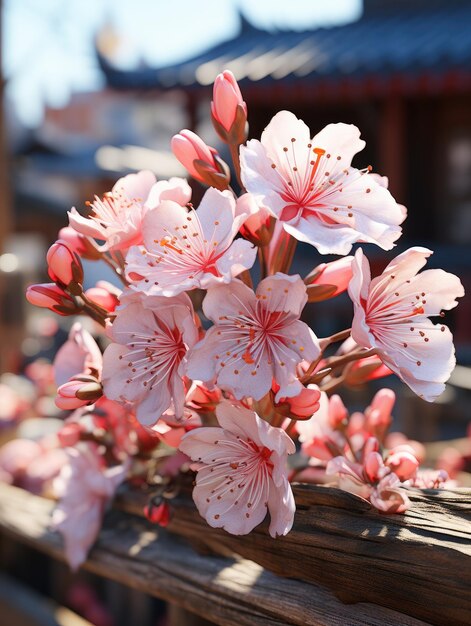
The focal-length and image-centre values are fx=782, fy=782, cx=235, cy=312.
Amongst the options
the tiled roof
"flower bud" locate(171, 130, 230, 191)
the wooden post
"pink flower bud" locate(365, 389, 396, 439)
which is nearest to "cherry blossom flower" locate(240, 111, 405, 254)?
"flower bud" locate(171, 130, 230, 191)

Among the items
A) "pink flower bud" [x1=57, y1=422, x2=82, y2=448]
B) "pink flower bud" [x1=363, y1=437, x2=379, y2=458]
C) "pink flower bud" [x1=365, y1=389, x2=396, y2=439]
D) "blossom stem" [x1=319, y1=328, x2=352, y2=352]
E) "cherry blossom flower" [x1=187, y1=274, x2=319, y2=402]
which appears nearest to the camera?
"cherry blossom flower" [x1=187, y1=274, x2=319, y2=402]

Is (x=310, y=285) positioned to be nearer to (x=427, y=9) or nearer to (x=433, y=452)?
(x=433, y=452)

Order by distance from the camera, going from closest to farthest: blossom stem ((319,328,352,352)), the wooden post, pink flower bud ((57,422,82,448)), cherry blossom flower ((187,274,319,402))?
cherry blossom flower ((187,274,319,402)) → blossom stem ((319,328,352,352)) → pink flower bud ((57,422,82,448)) → the wooden post

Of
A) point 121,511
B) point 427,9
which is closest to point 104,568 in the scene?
point 121,511

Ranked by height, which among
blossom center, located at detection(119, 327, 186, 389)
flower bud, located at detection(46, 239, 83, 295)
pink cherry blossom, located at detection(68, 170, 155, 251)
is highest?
pink cherry blossom, located at detection(68, 170, 155, 251)

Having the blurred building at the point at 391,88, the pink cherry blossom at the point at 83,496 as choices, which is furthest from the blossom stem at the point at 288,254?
the blurred building at the point at 391,88

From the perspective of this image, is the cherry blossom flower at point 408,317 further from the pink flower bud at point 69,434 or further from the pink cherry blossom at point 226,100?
the pink flower bud at point 69,434

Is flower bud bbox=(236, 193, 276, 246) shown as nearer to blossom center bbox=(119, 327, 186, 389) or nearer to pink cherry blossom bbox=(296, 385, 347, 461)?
blossom center bbox=(119, 327, 186, 389)

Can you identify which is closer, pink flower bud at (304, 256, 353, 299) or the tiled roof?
pink flower bud at (304, 256, 353, 299)

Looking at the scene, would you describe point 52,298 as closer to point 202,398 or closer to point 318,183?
point 202,398
